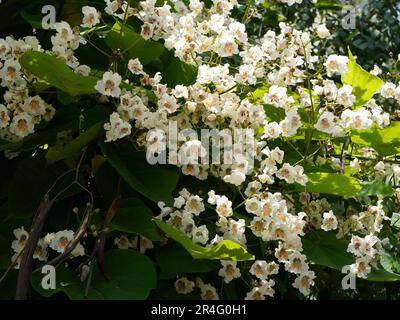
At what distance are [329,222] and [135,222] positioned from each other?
0.32 metres

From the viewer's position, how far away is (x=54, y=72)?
101 centimetres

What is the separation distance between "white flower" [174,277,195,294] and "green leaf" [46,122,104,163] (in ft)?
0.85

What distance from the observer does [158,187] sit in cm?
106

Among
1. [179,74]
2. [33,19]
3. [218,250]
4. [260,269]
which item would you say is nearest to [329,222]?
[260,269]

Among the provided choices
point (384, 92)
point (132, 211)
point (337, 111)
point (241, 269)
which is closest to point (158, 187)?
point (132, 211)

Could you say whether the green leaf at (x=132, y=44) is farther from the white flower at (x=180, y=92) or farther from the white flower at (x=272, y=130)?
the white flower at (x=272, y=130)

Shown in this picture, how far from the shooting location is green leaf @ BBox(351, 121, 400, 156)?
1254 millimetres

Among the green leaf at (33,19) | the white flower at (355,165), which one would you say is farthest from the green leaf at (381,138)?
the green leaf at (33,19)

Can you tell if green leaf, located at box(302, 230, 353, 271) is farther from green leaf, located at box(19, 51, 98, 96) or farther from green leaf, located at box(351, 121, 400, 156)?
green leaf, located at box(19, 51, 98, 96)

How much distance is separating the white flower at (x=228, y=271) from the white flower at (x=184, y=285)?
5cm

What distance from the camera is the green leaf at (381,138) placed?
4.11 ft

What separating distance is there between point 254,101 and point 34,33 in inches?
16.9

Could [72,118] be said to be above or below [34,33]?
below

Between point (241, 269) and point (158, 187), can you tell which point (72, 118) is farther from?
point (241, 269)
